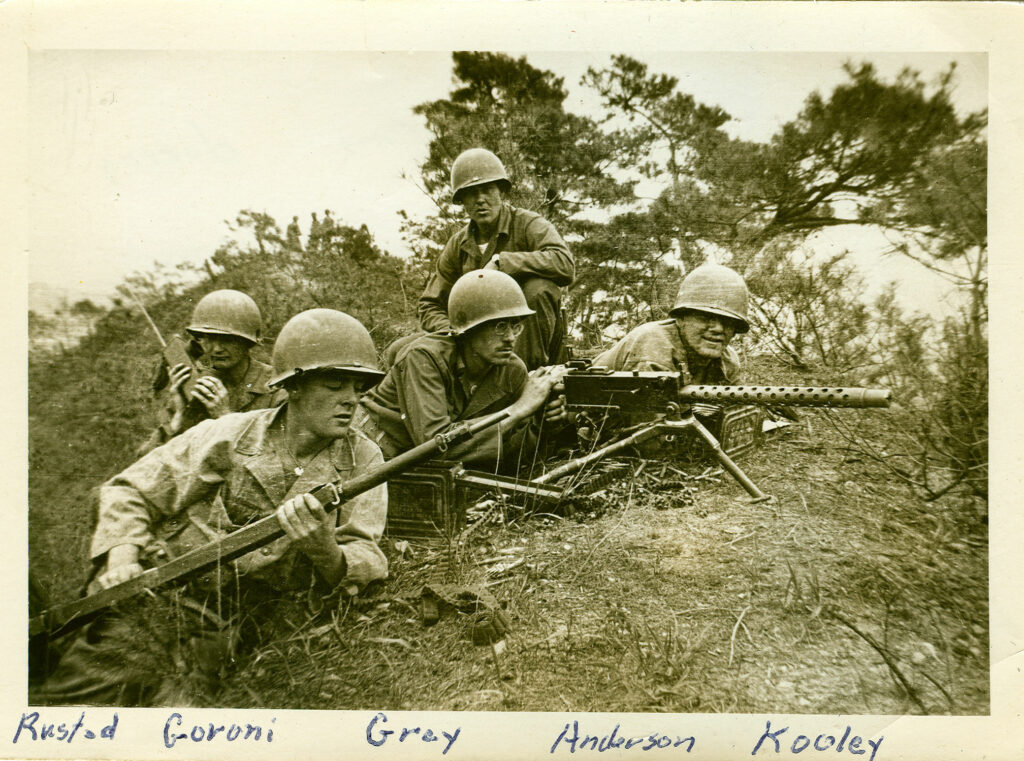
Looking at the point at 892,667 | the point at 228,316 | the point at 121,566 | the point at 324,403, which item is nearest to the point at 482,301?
the point at 324,403

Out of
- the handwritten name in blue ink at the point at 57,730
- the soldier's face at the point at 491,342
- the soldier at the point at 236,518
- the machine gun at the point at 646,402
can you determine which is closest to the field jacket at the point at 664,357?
the machine gun at the point at 646,402

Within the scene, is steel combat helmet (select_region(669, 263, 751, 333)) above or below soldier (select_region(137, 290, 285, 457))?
above

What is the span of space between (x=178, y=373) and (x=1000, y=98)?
14.6 feet

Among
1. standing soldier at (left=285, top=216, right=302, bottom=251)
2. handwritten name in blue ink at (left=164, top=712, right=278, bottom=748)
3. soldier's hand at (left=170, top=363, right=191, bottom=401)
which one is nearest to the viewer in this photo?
handwritten name in blue ink at (left=164, top=712, right=278, bottom=748)

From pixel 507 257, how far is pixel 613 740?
2472 mm

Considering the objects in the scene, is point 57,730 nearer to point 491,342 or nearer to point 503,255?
A: point 491,342

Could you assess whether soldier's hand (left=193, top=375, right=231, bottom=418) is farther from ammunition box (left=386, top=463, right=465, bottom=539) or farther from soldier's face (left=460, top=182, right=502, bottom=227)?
soldier's face (left=460, top=182, right=502, bottom=227)

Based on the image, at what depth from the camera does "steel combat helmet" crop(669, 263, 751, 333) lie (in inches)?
149

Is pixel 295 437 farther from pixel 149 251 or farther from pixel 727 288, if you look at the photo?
pixel 727 288

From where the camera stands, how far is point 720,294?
3793mm

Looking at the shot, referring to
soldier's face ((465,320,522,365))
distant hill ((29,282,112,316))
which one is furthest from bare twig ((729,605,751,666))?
distant hill ((29,282,112,316))

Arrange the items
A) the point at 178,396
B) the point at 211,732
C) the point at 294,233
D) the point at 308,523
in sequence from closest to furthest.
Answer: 1. the point at 308,523
2. the point at 211,732
3. the point at 178,396
4. the point at 294,233

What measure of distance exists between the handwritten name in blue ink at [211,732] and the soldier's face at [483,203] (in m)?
2.74

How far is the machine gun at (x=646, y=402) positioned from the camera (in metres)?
3.66
